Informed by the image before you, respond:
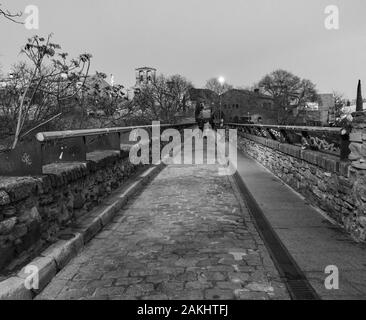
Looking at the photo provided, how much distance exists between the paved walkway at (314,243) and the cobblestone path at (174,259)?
1.39 feet

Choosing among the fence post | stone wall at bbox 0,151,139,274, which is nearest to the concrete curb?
stone wall at bbox 0,151,139,274

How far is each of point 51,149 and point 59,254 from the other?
2.00 meters

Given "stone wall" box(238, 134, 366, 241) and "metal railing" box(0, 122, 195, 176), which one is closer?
"metal railing" box(0, 122, 195, 176)

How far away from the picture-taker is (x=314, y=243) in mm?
5445

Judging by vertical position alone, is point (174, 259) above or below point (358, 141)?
below

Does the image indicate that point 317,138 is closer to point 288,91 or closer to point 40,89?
point 40,89

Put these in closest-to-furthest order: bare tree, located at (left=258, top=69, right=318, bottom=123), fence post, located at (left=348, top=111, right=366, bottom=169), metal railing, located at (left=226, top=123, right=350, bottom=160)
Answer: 1. fence post, located at (left=348, top=111, right=366, bottom=169)
2. metal railing, located at (left=226, top=123, right=350, bottom=160)
3. bare tree, located at (left=258, top=69, right=318, bottom=123)

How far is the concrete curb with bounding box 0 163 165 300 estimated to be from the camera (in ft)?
11.7

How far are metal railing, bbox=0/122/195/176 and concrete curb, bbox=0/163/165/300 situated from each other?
0.97m

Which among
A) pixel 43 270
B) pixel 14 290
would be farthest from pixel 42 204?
pixel 14 290

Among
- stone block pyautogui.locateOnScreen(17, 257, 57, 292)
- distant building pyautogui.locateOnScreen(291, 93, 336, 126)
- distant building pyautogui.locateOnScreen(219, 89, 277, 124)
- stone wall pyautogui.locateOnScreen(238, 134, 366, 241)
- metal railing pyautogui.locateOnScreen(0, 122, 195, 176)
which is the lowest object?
stone block pyautogui.locateOnScreen(17, 257, 57, 292)

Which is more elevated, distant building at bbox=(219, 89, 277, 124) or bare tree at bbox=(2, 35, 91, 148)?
distant building at bbox=(219, 89, 277, 124)

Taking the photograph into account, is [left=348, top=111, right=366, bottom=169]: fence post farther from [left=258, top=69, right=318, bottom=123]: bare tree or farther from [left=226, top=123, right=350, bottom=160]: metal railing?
[left=258, top=69, right=318, bottom=123]: bare tree
